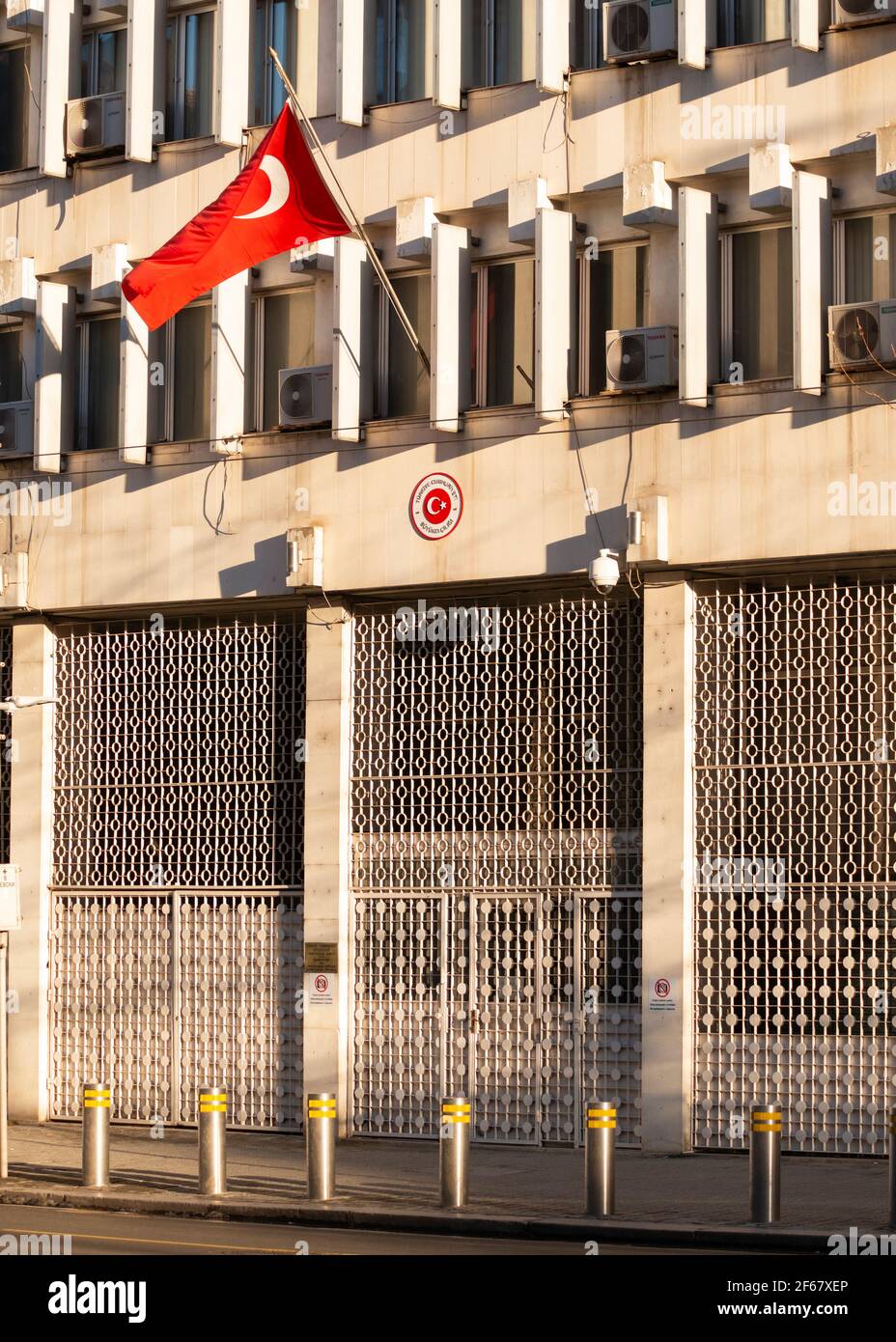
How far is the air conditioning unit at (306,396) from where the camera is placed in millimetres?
26109

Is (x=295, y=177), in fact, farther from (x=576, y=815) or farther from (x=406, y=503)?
(x=576, y=815)

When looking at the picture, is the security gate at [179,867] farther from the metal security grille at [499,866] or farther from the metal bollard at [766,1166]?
the metal bollard at [766,1166]

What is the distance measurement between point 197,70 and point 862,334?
385 inches

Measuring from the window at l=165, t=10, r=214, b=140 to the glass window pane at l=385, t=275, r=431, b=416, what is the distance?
3.78m

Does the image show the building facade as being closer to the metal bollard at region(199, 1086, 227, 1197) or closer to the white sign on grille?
the white sign on grille

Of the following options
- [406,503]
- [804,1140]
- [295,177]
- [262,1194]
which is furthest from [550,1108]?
[295,177]

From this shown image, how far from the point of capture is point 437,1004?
2503cm

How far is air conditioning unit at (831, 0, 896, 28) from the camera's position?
74.8 ft

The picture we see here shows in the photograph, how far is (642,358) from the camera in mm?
23906

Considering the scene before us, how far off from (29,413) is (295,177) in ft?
19.1

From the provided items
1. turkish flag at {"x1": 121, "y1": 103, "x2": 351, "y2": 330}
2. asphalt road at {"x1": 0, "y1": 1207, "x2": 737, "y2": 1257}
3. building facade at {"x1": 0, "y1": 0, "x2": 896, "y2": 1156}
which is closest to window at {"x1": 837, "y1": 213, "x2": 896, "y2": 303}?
building facade at {"x1": 0, "y1": 0, "x2": 896, "y2": 1156}

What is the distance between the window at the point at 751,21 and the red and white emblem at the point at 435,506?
544 cm

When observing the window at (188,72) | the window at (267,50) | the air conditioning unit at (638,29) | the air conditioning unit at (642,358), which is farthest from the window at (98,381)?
the air conditioning unit at (638,29)

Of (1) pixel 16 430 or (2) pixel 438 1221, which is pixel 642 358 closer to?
(1) pixel 16 430
